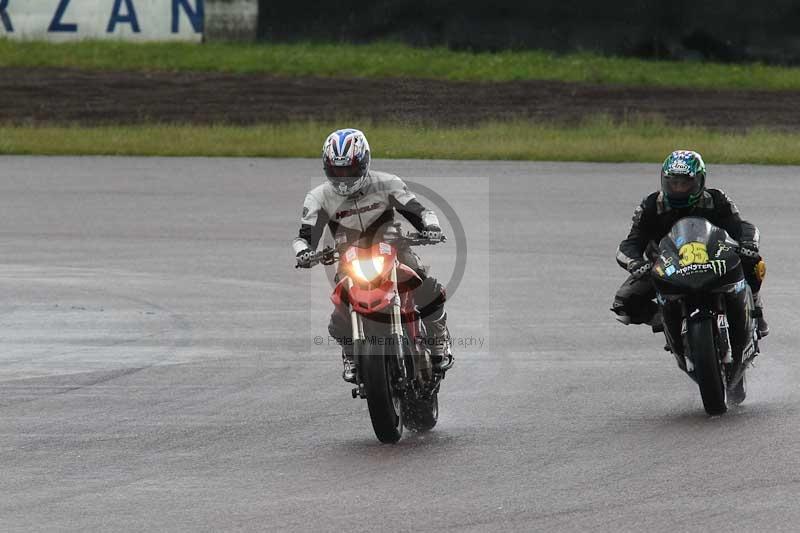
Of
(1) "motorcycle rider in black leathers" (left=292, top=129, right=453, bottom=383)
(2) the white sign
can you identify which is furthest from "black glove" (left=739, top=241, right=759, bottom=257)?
(2) the white sign

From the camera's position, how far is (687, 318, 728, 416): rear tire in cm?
885

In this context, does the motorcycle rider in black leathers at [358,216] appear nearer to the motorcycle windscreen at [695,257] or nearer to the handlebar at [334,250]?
the handlebar at [334,250]

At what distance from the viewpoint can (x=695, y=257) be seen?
909cm

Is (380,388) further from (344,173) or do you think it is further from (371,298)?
(344,173)

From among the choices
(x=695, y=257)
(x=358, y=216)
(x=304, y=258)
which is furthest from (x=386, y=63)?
(x=304, y=258)

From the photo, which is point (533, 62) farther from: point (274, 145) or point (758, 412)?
point (758, 412)

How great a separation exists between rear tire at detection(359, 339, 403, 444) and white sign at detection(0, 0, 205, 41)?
26.5m

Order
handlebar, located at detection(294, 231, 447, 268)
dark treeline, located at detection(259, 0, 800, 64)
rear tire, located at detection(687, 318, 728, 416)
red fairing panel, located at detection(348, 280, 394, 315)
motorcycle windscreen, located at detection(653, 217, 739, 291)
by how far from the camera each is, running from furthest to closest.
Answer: dark treeline, located at detection(259, 0, 800, 64)
motorcycle windscreen, located at detection(653, 217, 739, 291)
rear tire, located at detection(687, 318, 728, 416)
handlebar, located at detection(294, 231, 447, 268)
red fairing panel, located at detection(348, 280, 394, 315)

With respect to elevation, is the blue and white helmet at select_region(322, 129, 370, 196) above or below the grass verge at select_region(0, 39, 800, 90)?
above

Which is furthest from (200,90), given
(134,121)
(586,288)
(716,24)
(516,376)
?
(516,376)

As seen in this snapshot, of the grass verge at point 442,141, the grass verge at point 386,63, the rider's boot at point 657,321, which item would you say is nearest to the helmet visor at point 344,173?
the rider's boot at point 657,321

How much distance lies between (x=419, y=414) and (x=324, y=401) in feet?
3.06

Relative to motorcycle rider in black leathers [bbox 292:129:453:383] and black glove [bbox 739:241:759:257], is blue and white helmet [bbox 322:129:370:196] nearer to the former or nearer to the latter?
motorcycle rider in black leathers [bbox 292:129:453:383]

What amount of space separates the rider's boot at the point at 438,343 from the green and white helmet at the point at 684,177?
1552 millimetres
